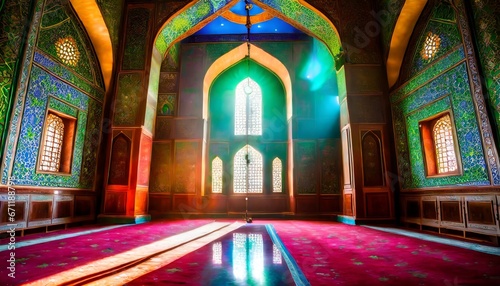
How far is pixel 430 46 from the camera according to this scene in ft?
18.0

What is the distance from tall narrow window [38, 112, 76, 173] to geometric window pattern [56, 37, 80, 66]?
1.27 metres

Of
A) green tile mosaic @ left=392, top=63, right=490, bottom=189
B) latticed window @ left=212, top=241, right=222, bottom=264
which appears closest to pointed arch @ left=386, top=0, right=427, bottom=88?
green tile mosaic @ left=392, top=63, right=490, bottom=189

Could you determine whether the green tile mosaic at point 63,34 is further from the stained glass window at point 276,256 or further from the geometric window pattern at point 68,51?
the stained glass window at point 276,256

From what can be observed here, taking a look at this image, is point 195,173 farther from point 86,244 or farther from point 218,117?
point 86,244

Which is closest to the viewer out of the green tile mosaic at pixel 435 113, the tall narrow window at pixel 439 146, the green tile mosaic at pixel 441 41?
the green tile mosaic at pixel 435 113

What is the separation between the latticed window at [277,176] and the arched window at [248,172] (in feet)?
1.60

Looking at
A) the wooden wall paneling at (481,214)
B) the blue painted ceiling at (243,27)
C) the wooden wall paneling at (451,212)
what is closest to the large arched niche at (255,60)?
the blue painted ceiling at (243,27)

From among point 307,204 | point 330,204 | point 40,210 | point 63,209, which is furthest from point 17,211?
point 330,204

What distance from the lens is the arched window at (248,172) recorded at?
9.10m

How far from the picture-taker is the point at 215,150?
366 inches

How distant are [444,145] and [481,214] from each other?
5.22 ft

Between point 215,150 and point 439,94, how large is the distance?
6.57m

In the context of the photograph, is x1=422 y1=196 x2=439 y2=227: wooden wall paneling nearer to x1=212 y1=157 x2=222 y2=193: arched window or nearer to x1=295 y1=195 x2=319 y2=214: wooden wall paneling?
x1=295 y1=195 x2=319 y2=214: wooden wall paneling

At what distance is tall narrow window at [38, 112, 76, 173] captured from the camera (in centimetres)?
545
